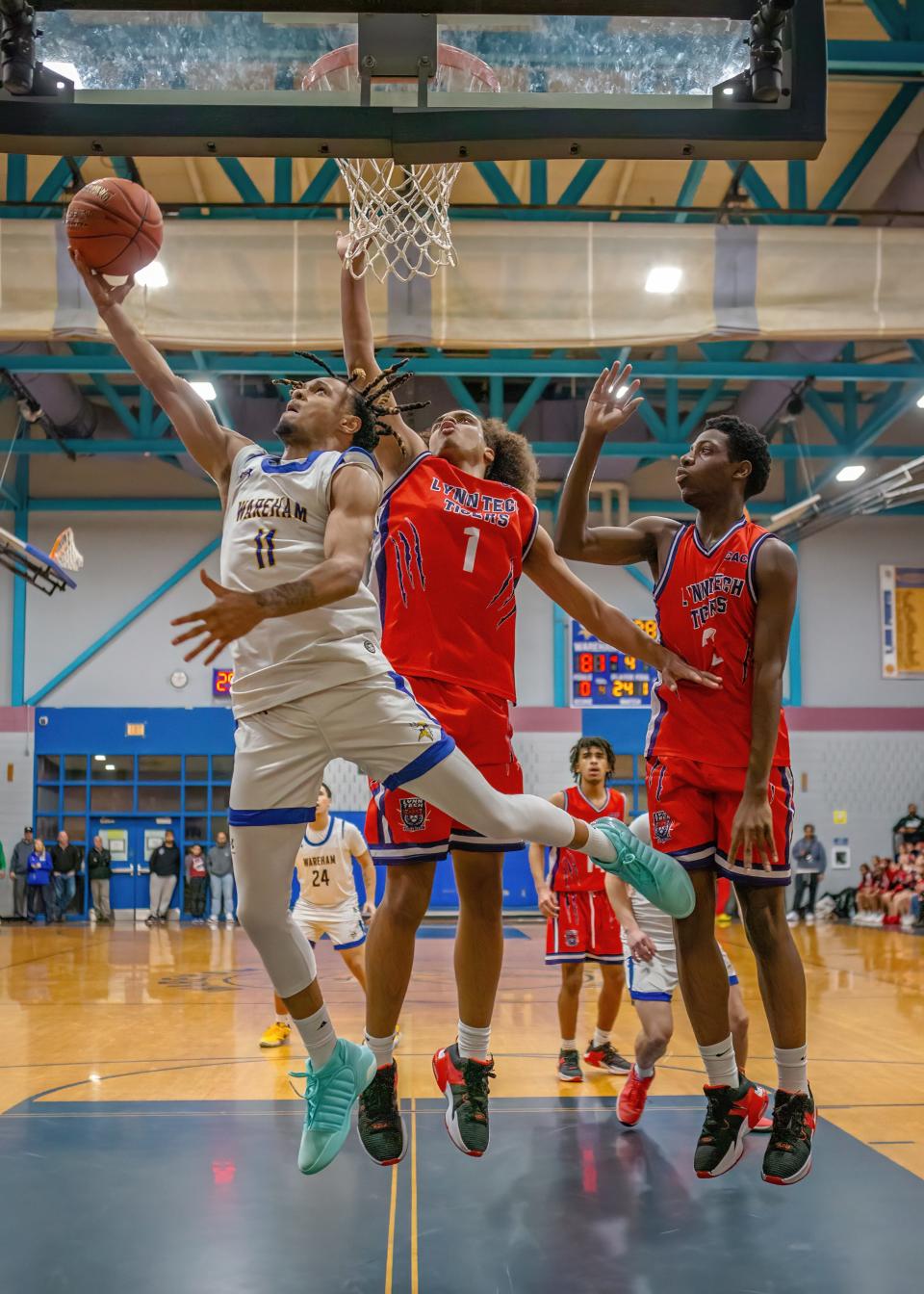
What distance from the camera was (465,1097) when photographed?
4.20m

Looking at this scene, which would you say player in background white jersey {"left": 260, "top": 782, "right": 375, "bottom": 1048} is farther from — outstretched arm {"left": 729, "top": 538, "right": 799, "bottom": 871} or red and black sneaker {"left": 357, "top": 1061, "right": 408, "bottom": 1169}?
outstretched arm {"left": 729, "top": 538, "right": 799, "bottom": 871}

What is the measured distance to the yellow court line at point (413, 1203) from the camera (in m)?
→ 3.95

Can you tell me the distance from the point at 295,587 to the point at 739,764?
1803mm

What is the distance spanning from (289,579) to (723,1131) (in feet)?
8.09

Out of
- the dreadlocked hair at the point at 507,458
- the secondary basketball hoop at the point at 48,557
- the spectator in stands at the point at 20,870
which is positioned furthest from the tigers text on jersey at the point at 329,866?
Result: the spectator in stands at the point at 20,870

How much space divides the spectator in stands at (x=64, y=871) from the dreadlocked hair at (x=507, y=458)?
1837 cm

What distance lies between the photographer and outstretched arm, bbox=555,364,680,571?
4594 mm

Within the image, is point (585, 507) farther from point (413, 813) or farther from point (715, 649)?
point (413, 813)

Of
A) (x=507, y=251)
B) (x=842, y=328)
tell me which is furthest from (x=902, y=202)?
(x=507, y=251)

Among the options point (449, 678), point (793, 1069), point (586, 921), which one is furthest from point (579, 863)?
point (449, 678)

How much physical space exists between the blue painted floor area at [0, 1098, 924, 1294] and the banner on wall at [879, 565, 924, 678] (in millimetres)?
19084

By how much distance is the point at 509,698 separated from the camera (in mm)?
4473

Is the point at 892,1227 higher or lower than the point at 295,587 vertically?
lower

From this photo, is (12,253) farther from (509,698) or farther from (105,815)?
(105,815)
